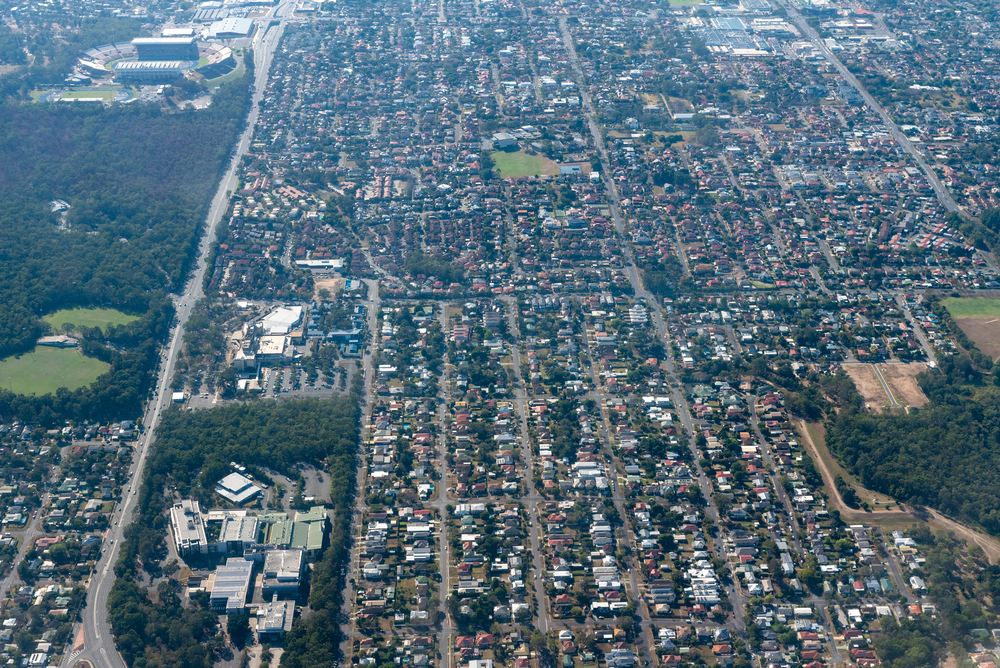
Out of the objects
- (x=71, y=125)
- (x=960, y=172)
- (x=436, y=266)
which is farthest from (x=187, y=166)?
(x=960, y=172)

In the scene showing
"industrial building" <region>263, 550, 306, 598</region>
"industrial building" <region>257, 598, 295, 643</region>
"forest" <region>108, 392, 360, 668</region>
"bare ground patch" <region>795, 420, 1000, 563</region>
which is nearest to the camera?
"forest" <region>108, 392, 360, 668</region>

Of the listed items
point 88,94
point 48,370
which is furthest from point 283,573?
point 88,94

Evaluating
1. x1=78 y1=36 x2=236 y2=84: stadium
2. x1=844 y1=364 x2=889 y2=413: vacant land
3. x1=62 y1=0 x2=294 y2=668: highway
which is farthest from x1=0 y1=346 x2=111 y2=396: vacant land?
x1=844 y1=364 x2=889 y2=413: vacant land

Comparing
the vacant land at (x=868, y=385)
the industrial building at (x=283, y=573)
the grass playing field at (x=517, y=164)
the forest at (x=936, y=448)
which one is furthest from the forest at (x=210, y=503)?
the vacant land at (x=868, y=385)

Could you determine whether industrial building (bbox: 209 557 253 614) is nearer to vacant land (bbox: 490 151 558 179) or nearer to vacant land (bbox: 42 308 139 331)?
vacant land (bbox: 42 308 139 331)

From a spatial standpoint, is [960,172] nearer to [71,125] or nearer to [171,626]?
[171,626]

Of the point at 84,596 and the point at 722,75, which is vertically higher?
the point at 722,75
